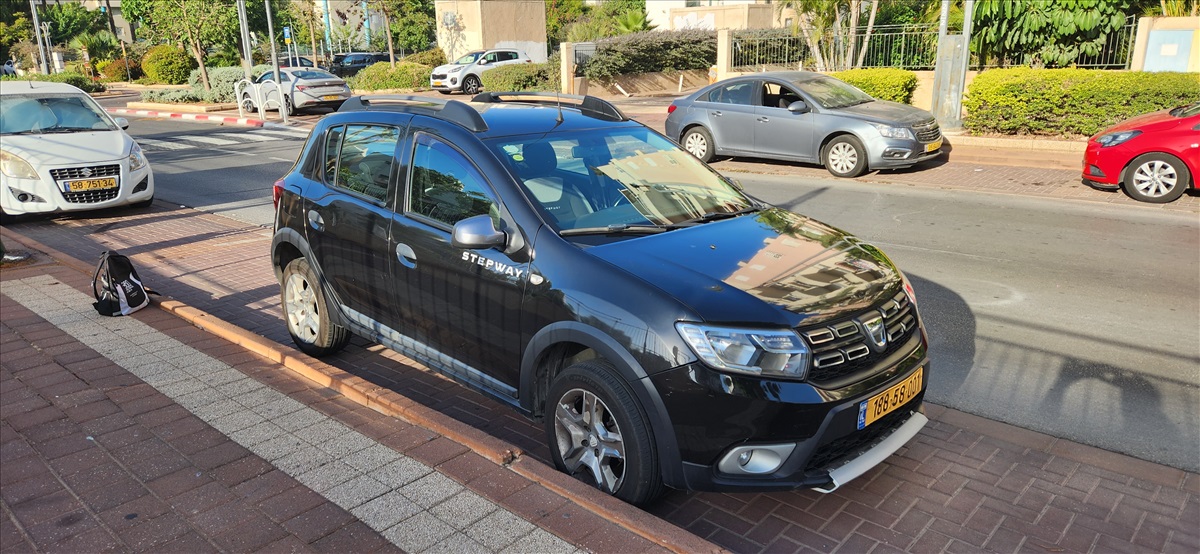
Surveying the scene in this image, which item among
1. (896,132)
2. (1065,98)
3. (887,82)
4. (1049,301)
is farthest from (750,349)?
(887,82)

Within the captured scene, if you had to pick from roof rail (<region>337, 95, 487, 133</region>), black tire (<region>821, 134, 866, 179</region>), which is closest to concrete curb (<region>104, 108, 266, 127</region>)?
black tire (<region>821, 134, 866, 179</region>)

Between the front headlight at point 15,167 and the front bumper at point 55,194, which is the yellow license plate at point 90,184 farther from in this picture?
the front headlight at point 15,167

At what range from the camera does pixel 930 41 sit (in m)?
18.3

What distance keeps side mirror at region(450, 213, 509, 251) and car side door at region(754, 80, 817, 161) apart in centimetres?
1046

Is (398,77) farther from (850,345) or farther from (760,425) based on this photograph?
(760,425)

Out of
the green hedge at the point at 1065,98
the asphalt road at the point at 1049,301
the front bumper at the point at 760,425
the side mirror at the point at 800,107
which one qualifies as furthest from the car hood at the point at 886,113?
the front bumper at the point at 760,425

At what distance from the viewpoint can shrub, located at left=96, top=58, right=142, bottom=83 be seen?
5253 cm

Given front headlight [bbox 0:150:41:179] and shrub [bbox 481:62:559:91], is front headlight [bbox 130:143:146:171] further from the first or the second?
shrub [bbox 481:62:559:91]

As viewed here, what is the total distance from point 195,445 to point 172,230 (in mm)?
7469

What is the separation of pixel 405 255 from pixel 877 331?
8.32 feet

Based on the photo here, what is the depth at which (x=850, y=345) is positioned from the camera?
12.0ft

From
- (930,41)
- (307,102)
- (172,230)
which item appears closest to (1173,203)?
(930,41)

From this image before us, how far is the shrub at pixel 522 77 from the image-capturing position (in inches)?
1178

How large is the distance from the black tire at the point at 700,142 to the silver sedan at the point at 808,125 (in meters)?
0.02
